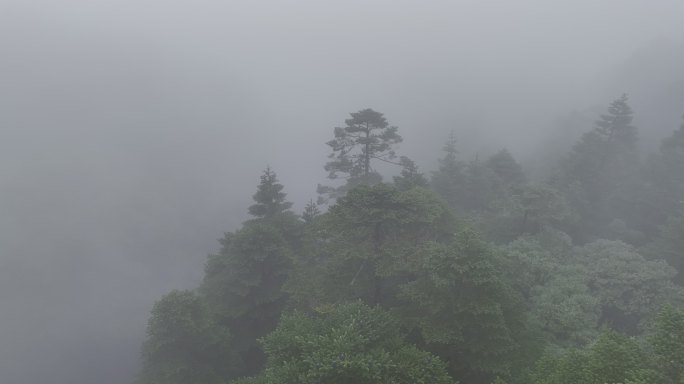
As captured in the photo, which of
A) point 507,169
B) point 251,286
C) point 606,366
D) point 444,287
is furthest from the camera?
point 507,169

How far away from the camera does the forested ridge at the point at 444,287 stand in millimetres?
15297

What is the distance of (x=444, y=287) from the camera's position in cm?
1961

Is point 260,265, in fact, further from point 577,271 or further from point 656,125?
point 656,125

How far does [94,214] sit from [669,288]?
132663mm

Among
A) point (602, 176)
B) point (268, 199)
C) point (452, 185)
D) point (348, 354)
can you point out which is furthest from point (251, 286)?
point (602, 176)

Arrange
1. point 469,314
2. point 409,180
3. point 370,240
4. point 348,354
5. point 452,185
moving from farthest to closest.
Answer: point 452,185, point 409,180, point 370,240, point 469,314, point 348,354

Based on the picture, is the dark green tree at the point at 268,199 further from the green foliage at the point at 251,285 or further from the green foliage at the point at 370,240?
the green foliage at the point at 370,240

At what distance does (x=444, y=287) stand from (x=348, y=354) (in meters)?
6.91

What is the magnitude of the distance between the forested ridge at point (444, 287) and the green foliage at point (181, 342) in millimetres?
97

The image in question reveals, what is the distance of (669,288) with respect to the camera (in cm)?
2844

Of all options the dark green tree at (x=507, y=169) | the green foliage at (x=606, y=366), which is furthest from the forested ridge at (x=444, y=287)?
the dark green tree at (x=507, y=169)

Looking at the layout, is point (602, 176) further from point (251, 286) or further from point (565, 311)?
point (251, 286)

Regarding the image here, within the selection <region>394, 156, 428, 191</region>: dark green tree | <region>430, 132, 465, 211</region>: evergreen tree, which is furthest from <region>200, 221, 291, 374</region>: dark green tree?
<region>430, 132, 465, 211</region>: evergreen tree

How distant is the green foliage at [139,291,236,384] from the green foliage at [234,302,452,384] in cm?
1090
